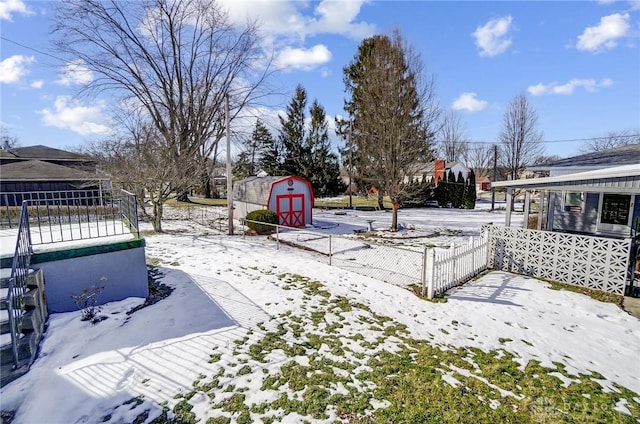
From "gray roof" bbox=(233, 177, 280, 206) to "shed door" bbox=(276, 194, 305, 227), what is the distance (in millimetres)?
878

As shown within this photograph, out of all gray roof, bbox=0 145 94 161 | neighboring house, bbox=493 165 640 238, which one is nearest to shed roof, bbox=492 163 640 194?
neighboring house, bbox=493 165 640 238

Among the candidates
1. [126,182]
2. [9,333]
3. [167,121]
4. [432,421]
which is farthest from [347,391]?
[167,121]

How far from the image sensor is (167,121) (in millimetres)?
20359

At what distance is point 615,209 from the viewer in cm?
1152

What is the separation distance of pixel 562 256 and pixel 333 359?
7.59 m

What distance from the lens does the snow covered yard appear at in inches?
135

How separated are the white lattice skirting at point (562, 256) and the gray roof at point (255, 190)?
1150 cm

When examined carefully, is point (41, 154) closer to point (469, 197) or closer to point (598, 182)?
point (598, 182)

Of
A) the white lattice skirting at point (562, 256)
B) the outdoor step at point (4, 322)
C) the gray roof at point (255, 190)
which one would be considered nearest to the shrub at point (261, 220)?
the gray roof at point (255, 190)

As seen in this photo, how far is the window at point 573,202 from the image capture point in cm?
1243

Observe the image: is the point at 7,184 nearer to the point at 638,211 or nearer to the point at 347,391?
the point at 347,391

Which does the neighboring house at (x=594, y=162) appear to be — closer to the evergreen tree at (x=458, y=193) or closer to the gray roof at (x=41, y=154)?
the evergreen tree at (x=458, y=193)

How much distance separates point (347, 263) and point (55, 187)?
2293cm

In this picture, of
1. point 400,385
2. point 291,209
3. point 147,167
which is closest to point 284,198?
point 291,209
